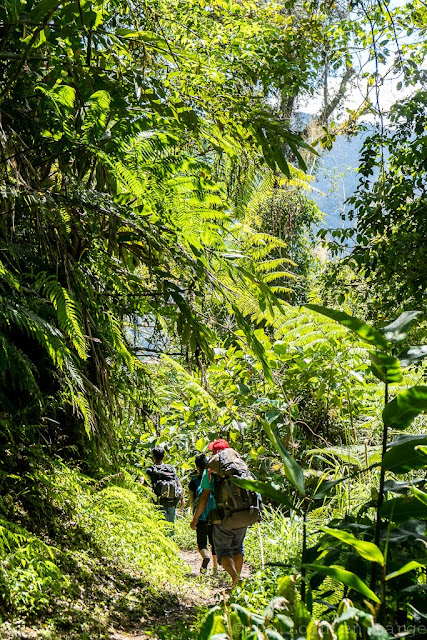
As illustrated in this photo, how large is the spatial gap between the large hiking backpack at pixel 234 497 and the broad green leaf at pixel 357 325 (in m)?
4.38

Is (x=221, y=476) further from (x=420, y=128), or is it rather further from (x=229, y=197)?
(x=420, y=128)

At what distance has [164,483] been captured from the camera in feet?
26.3

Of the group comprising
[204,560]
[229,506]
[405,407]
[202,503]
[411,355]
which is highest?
[411,355]

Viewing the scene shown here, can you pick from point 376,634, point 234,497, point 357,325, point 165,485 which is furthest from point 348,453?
point 165,485

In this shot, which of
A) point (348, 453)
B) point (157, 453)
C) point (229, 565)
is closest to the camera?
point (348, 453)

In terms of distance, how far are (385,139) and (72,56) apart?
4.46m

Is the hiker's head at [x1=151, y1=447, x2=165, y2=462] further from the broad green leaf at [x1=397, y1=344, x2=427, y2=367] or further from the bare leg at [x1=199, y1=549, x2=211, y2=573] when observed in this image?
the broad green leaf at [x1=397, y1=344, x2=427, y2=367]

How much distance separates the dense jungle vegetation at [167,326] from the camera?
1.78 m

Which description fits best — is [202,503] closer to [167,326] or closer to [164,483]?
[164,483]

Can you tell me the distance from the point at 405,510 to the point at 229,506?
14.4 feet

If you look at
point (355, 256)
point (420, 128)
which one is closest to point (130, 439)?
point (355, 256)

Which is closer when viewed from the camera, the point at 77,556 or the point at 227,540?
the point at 77,556

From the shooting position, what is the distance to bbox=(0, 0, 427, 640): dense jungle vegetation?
178cm

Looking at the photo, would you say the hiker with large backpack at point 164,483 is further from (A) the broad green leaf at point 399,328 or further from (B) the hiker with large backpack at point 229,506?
(A) the broad green leaf at point 399,328
